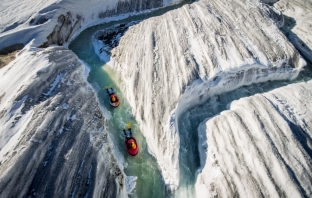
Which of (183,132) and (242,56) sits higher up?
(242,56)

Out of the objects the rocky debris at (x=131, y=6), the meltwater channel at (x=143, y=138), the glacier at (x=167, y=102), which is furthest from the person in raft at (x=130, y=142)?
the rocky debris at (x=131, y=6)

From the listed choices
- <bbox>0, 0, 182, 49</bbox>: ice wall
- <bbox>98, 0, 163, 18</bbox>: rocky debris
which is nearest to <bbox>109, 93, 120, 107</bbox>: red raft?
<bbox>0, 0, 182, 49</bbox>: ice wall

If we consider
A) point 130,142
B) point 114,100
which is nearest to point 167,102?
point 130,142

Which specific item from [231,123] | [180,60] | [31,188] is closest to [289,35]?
[180,60]

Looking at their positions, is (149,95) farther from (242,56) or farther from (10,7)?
(10,7)

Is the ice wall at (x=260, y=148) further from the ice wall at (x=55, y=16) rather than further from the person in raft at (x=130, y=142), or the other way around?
the ice wall at (x=55, y=16)

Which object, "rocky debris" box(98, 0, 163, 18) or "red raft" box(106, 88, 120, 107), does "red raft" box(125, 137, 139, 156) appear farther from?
"rocky debris" box(98, 0, 163, 18)
